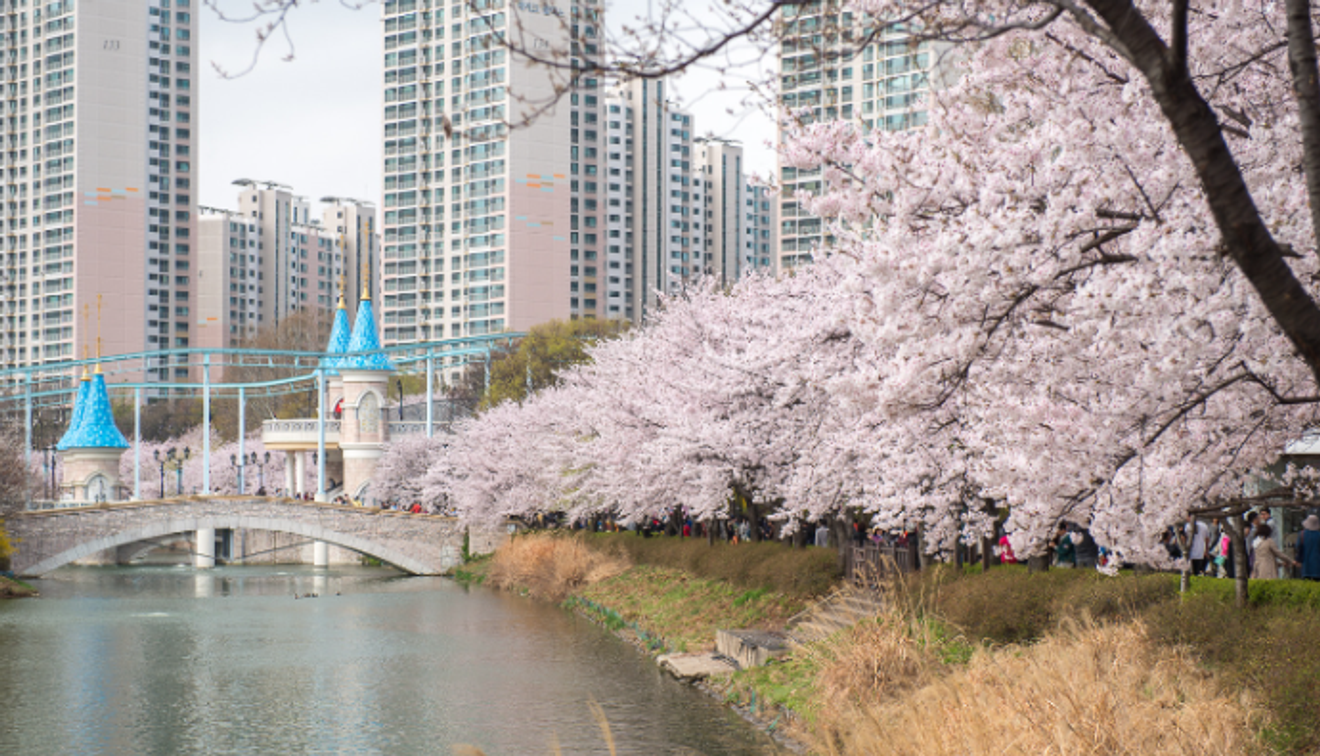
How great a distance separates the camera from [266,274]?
132250mm

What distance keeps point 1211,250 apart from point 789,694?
982 cm

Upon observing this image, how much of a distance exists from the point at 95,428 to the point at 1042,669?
59147 mm

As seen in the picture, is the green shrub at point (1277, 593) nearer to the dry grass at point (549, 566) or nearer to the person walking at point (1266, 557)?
the person walking at point (1266, 557)

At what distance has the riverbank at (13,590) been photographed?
4250 centimetres

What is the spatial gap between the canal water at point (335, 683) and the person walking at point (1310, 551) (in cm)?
769

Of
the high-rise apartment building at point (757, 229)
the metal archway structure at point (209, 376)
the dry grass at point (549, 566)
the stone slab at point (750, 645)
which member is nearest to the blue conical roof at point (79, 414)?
the metal archway structure at point (209, 376)

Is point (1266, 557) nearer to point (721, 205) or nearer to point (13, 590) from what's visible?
point (13, 590)

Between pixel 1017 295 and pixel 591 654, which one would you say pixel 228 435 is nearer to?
pixel 591 654

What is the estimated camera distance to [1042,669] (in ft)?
34.1

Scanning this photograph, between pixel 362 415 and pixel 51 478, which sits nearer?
pixel 362 415

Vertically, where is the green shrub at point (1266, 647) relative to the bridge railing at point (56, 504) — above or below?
above

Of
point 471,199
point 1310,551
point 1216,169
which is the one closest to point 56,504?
point 471,199

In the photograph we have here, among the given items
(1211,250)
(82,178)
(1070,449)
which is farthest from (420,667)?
(82,178)

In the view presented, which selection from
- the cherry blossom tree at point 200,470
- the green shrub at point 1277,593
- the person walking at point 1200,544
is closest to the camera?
the green shrub at point 1277,593
